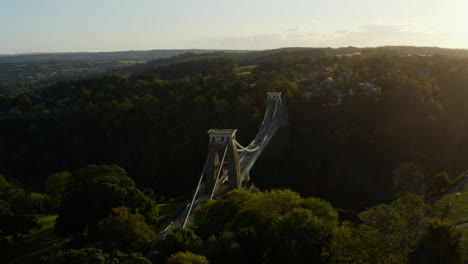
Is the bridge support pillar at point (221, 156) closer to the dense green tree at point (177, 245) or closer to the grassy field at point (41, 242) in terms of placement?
the grassy field at point (41, 242)

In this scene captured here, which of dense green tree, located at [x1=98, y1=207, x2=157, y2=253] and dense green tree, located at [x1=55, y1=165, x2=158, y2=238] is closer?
dense green tree, located at [x1=98, y1=207, x2=157, y2=253]

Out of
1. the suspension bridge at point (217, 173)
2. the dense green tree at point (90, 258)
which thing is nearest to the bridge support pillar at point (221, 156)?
the suspension bridge at point (217, 173)

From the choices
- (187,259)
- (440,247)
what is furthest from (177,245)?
(440,247)

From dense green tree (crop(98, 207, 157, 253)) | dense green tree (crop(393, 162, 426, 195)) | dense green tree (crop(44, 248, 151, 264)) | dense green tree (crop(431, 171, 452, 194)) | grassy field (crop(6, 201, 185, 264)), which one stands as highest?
dense green tree (crop(44, 248, 151, 264))

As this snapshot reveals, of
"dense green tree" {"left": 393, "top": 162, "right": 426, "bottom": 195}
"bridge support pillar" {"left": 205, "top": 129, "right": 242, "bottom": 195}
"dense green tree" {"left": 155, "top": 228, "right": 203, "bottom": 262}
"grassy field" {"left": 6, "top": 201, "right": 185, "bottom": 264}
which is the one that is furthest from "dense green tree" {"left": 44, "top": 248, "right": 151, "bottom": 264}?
"dense green tree" {"left": 393, "top": 162, "right": 426, "bottom": 195}

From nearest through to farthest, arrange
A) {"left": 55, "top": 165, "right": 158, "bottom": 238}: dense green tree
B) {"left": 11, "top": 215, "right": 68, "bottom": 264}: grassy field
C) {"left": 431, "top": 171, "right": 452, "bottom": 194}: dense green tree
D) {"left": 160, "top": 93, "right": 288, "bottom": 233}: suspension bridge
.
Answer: {"left": 11, "top": 215, "right": 68, "bottom": 264}: grassy field → {"left": 55, "top": 165, "right": 158, "bottom": 238}: dense green tree → {"left": 160, "top": 93, "right": 288, "bottom": 233}: suspension bridge → {"left": 431, "top": 171, "right": 452, "bottom": 194}: dense green tree

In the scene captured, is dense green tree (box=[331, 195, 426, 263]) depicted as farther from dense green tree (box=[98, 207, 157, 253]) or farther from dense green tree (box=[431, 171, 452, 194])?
dense green tree (box=[431, 171, 452, 194])

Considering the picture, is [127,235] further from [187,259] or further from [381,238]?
[381,238]
